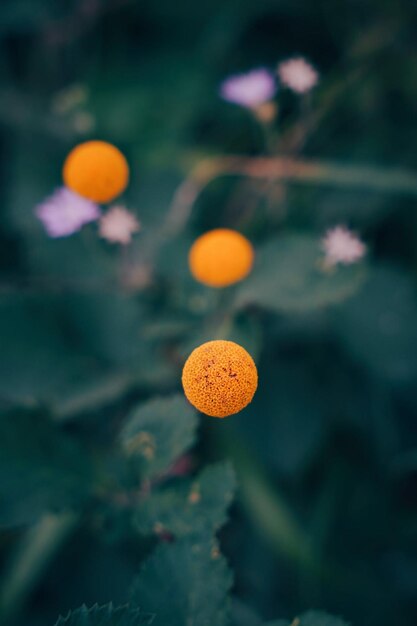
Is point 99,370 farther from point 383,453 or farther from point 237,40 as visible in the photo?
point 237,40

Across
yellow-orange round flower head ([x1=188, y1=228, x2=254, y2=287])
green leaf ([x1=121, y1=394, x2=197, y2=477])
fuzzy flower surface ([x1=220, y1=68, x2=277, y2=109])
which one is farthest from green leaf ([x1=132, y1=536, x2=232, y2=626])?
fuzzy flower surface ([x1=220, y1=68, x2=277, y2=109])

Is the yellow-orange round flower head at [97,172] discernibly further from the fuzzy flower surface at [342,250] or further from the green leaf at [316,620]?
the green leaf at [316,620]

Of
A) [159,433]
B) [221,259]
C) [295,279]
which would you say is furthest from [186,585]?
[295,279]

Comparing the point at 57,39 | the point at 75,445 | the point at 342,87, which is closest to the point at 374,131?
the point at 342,87

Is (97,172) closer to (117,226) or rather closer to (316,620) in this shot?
(117,226)

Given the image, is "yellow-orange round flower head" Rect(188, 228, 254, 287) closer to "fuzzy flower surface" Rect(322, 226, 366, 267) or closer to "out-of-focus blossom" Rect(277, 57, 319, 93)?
"fuzzy flower surface" Rect(322, 226, 366, 267)

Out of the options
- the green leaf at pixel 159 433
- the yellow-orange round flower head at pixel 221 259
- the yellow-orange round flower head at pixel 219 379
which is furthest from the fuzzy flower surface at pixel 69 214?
the yellow-orange round flower head at pixel 219 379
